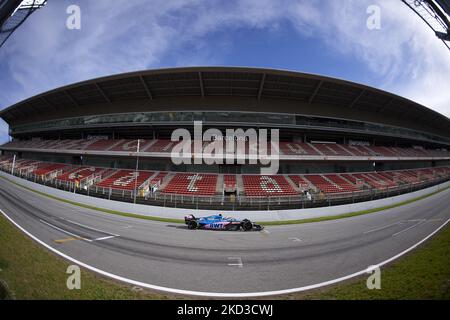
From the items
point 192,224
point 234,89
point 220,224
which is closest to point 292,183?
point 220,224

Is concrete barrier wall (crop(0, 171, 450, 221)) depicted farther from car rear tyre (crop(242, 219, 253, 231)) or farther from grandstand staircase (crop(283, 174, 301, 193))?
car rear tyre (crop(242, 219, 253, 231))

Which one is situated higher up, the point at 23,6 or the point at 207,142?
the point at 23,6

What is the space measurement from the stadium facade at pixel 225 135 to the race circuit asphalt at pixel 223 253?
734cm

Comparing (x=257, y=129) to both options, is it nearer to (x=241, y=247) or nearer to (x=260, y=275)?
(x=241, y=247)

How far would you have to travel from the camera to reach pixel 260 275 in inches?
249

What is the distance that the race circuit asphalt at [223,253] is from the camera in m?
6.00

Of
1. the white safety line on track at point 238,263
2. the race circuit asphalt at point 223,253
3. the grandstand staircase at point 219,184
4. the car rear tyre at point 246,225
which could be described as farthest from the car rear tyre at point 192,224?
the grandstand staircase at point 219,184

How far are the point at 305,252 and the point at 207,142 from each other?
741 inches

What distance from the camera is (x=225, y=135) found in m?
26.7

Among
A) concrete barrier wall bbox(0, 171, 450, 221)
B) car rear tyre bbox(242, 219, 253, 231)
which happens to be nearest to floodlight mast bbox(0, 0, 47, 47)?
concrete barrier wall bbox(0, 171, 450, 221)

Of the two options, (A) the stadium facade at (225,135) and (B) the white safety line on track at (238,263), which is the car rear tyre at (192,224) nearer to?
(A) the stadium facade at (225,135)
